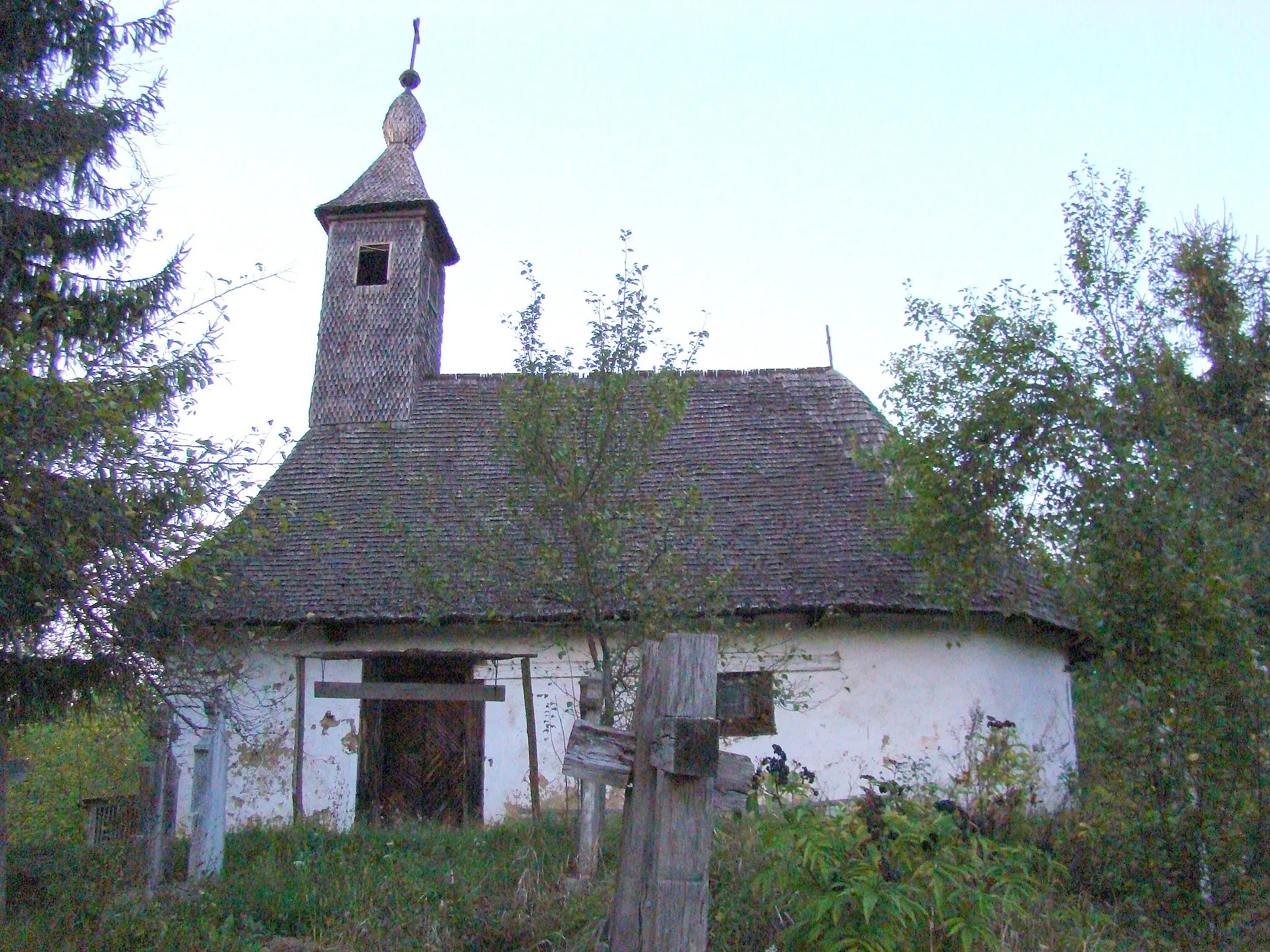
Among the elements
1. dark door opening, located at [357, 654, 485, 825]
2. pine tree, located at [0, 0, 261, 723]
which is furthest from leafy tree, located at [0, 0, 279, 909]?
dark door opening, located at [357, 654, 485, 825]

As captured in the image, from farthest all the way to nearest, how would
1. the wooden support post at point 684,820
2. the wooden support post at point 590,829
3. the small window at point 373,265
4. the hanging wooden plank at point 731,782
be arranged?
the small window at point 373,265 → the wooden support post at point 590,829 → the hanging wooden plank at point 731,782 → the wooden support post at point 684,820

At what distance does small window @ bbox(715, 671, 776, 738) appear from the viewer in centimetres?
1111

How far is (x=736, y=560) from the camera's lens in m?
11.6

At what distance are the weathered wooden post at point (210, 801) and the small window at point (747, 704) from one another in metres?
5.31

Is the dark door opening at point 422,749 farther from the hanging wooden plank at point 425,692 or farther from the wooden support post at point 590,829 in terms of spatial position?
the wooden support post at point 590,829

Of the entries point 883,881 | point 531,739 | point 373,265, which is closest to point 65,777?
point 373,265

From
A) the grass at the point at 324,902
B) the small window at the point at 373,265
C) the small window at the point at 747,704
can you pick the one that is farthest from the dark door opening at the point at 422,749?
the small window at the point at 373,265

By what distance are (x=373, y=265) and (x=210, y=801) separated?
37.7 feet

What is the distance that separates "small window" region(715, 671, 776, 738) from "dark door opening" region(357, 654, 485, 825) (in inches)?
105

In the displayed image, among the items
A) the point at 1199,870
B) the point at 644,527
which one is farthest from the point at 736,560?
the point at 1199,870

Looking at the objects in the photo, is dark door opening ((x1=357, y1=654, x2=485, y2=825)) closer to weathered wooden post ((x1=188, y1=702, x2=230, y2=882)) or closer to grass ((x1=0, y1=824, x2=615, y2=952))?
grass ((x1=0, y1=824, x2=615, y2=952))

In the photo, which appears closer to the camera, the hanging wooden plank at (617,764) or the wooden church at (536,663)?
the hanging wooden plank at (617,764)

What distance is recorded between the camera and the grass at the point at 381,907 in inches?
225

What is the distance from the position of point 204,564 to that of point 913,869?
4.65 metres
